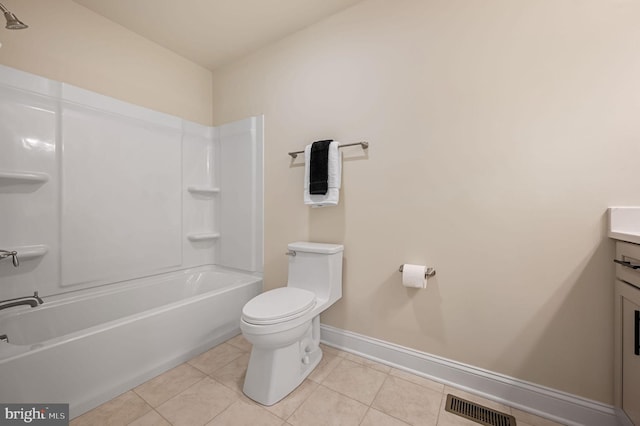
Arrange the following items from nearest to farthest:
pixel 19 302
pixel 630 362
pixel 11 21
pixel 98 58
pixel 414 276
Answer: pixel 630 362 → pixel 11 21 → pixel 19 302 → pixel 414 276 → pixel 98 58

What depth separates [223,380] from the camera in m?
1.50

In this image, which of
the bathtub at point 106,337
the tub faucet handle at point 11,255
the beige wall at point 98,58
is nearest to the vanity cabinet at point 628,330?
the bathtub at point 106,337

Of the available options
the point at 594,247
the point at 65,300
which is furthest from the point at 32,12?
the point at 594,247

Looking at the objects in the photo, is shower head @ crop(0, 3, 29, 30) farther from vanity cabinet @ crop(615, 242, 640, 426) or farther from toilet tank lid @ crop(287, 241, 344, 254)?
vanity cabinet @ crop(615, 242, 640, 426)

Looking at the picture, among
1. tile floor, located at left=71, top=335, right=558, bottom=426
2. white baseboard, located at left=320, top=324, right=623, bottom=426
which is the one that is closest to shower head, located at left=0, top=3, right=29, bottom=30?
tile floor, located at left=71, top=335, right=558, bottom=426

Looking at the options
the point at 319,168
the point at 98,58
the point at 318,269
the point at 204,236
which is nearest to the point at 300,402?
the point at 318,269

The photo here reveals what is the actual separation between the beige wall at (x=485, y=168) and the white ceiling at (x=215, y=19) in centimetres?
18

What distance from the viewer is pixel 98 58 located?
1.91 meters

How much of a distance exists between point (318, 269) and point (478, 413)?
3.64 feet

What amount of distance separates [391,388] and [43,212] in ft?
7.99

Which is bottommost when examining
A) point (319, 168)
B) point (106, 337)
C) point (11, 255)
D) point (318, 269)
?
point (106, 337)

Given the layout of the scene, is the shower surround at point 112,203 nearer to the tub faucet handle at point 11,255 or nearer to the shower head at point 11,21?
the tub faucet handle at point 11,255

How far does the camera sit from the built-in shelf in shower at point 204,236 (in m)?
2.43

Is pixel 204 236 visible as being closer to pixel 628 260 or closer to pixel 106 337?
pixel 106 337
